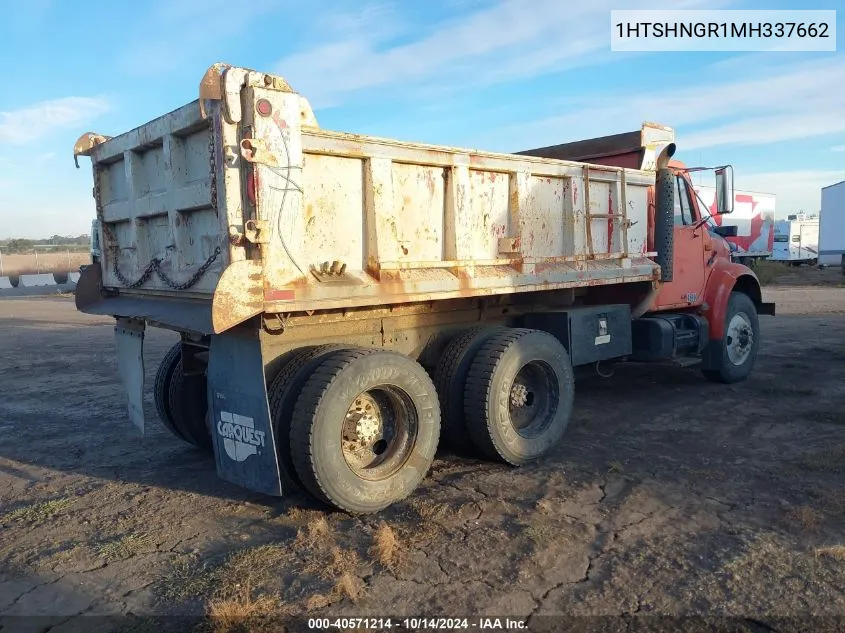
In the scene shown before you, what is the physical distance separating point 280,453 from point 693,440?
3643mm

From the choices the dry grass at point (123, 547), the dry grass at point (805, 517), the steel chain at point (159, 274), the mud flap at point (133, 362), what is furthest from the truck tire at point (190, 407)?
the dry grass at point (805, 517)

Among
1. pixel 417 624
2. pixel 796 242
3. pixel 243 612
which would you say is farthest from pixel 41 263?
pixel 417 624

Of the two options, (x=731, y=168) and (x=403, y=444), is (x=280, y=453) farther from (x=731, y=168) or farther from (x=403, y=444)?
(x=731, y=168)

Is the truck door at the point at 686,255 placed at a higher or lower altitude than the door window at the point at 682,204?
lower

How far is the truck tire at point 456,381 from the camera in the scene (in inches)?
205

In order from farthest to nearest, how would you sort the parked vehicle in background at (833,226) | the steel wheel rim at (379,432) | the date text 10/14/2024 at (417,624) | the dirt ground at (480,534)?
1. the parked vehicle in background at (833,226)
2. the steel wheel rim at (379,432)
3. the dirt ground at (480,534)
4. the date text 10/14/2024 at (417,624)

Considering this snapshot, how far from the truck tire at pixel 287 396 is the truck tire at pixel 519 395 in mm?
1280

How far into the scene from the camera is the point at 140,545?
3.98 meters

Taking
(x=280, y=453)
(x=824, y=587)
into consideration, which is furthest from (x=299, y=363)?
(x=824, y=587)

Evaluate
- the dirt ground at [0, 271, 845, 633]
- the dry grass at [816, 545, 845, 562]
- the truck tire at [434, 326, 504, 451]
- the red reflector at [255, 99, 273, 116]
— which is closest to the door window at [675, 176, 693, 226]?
the dirt ground at [0, 271, 845, 633]

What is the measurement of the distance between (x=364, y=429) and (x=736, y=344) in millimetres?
5539

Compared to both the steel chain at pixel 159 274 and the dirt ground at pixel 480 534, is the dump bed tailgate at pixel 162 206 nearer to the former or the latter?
the steel chain at pixel 159 274

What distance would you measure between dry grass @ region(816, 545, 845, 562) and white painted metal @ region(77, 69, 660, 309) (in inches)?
105

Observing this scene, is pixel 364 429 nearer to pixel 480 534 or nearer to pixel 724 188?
pixel 480 534
